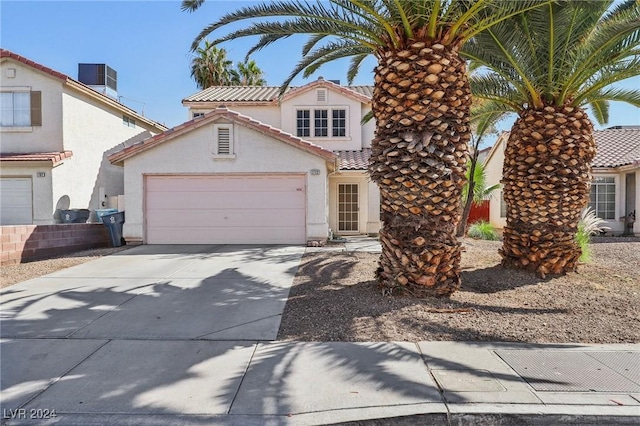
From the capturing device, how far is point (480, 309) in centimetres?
552

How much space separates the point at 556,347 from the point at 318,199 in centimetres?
828

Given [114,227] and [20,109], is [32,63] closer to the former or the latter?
[20,109]

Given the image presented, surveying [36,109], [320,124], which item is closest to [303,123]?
[320,124]

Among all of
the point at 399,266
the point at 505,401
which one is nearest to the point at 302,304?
the point at 399,266

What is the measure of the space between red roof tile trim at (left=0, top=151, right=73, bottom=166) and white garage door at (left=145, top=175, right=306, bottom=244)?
431cm

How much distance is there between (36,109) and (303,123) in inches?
419

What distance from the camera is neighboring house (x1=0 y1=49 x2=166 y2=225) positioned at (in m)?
13.4

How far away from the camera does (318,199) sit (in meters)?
11.8

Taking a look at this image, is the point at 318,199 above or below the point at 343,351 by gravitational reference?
above

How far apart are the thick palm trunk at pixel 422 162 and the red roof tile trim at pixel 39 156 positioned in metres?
13.0

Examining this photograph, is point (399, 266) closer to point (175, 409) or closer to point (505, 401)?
point (505, 401)

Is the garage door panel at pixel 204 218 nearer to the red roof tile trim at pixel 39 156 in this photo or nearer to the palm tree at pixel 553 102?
the red roof tile trim at pixel 39 156

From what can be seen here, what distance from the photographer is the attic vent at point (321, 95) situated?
16.3m

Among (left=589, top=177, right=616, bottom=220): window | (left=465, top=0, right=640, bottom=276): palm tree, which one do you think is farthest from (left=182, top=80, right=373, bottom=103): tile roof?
(left=589, top=177, right=616, bottom=220): window
